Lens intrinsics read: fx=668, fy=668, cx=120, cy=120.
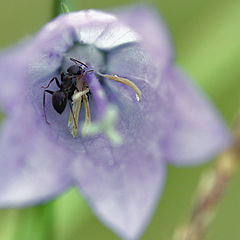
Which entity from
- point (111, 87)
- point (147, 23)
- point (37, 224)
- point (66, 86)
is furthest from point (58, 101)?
point (147, 23)

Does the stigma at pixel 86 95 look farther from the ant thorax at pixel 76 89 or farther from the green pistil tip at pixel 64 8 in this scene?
the green pistil tip at pixel 64 8

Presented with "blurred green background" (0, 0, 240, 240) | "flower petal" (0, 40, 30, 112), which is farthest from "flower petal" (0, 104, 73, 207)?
"blurred green background" (0, 0, 240, 240)

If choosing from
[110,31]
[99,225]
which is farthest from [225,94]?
[110,31]

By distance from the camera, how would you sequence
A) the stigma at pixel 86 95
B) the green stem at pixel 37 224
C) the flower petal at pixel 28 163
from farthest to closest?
the stigma at pixel 86 95 → the green stem at pixel 37 224 → the flower petal at pixel 28 163

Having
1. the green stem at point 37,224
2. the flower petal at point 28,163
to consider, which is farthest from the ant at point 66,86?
the green stem at point 37,224

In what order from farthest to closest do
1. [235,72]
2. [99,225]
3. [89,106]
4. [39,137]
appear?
[99,225]
[235,72]
[89,106]
[39,137]

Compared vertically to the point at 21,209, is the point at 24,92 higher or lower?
higher

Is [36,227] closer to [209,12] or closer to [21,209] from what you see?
[21,209]
